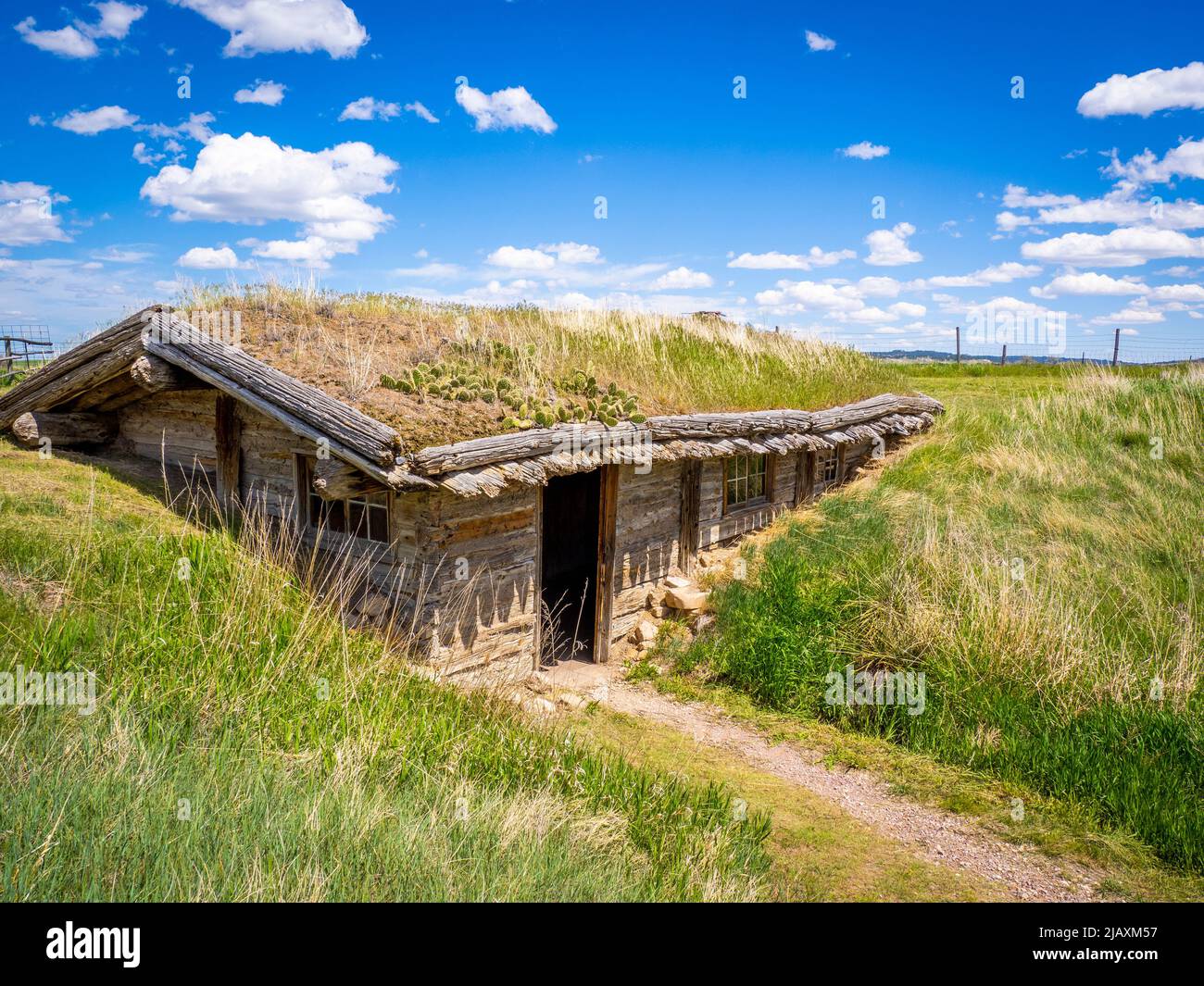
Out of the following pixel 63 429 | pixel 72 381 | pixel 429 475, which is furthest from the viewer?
pixel 63 429

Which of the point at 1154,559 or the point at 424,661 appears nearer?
the point at 424,661

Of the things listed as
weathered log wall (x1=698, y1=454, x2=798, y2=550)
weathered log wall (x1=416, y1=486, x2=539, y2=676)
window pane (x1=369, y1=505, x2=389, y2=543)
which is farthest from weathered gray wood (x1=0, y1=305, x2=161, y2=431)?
weathered log wall (x1=698, y1=454, x2=798, y2=550)

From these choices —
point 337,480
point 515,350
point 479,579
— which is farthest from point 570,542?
point 337,480

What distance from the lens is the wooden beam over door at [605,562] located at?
10.1m

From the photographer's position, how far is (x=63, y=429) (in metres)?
9.91

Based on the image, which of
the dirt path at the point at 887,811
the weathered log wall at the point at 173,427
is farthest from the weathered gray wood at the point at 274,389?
the dirt path at the point at 887,811

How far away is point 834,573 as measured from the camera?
1027 cm

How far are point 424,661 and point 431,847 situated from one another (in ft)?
14.3

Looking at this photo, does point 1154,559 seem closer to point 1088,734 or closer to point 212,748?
point 1088,734

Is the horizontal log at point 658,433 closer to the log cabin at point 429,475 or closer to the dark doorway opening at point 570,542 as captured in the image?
the log cabin at point 429,475

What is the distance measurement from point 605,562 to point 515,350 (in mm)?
3388

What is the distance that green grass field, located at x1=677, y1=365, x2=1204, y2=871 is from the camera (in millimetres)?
6930

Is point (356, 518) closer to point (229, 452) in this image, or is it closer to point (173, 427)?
point (229, 452)
